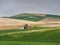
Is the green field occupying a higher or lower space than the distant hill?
lower

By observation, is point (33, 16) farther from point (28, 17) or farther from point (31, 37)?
point (31, 37)

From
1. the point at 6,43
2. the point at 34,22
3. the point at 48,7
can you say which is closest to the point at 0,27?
the point at 6,43

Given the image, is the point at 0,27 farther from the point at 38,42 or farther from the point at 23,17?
the point at 38,42

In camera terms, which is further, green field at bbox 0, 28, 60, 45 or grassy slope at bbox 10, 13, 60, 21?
grassy slope at bbox 10, 13, 60, 21

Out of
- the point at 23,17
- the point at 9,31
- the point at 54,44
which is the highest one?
the point at 23,17

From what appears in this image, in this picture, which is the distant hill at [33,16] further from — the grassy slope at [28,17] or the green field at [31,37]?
the green field at [31,37]

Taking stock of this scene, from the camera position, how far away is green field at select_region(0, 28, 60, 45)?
8.00ft

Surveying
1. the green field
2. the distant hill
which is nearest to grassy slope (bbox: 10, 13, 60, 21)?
the distant hill

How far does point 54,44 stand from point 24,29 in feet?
1.90

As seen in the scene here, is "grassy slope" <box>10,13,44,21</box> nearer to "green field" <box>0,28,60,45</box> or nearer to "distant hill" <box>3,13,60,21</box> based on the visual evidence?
"distant hill" <box>3,13,60,21</box>

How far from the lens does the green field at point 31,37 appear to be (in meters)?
2.44

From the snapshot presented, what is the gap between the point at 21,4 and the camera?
269 cm

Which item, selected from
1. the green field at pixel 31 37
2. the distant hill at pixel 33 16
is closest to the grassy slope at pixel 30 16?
the distant hill at pixel 33 16

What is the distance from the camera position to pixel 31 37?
100 inches
